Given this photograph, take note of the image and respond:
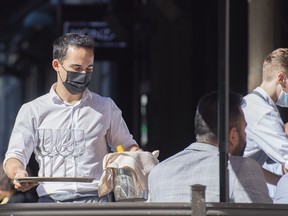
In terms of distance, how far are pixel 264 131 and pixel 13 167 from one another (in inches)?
57.3

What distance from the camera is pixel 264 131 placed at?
19.0 ft

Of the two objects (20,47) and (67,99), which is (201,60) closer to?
(67,99)

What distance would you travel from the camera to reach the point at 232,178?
5.05 m

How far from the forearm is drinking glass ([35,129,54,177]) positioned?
0.42 ft

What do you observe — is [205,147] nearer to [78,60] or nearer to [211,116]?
[211,116]

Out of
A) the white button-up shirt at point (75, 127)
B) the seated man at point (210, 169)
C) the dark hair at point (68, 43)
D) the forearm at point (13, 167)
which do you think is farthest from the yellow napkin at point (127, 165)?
the dark hair at point (68, 43)

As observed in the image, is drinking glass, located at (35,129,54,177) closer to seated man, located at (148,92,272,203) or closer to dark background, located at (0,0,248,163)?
seated man, located at (148,92,272,203)

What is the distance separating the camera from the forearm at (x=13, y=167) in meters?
5.33

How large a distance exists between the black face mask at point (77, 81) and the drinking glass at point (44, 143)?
0.28 meters

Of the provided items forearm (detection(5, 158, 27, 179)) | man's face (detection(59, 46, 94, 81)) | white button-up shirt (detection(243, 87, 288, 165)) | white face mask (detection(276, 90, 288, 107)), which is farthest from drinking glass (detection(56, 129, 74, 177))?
white face mask (detection(276, 90, 288, 107))

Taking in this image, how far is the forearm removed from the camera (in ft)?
17.5

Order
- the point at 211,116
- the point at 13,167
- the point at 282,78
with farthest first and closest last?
the point at 282,78 < the point at 13,167 < the point at 211,116

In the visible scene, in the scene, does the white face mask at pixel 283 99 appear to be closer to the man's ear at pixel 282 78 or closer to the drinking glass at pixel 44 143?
the man's ear at pixel 282 78

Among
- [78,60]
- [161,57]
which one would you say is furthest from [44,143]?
[161,57]
